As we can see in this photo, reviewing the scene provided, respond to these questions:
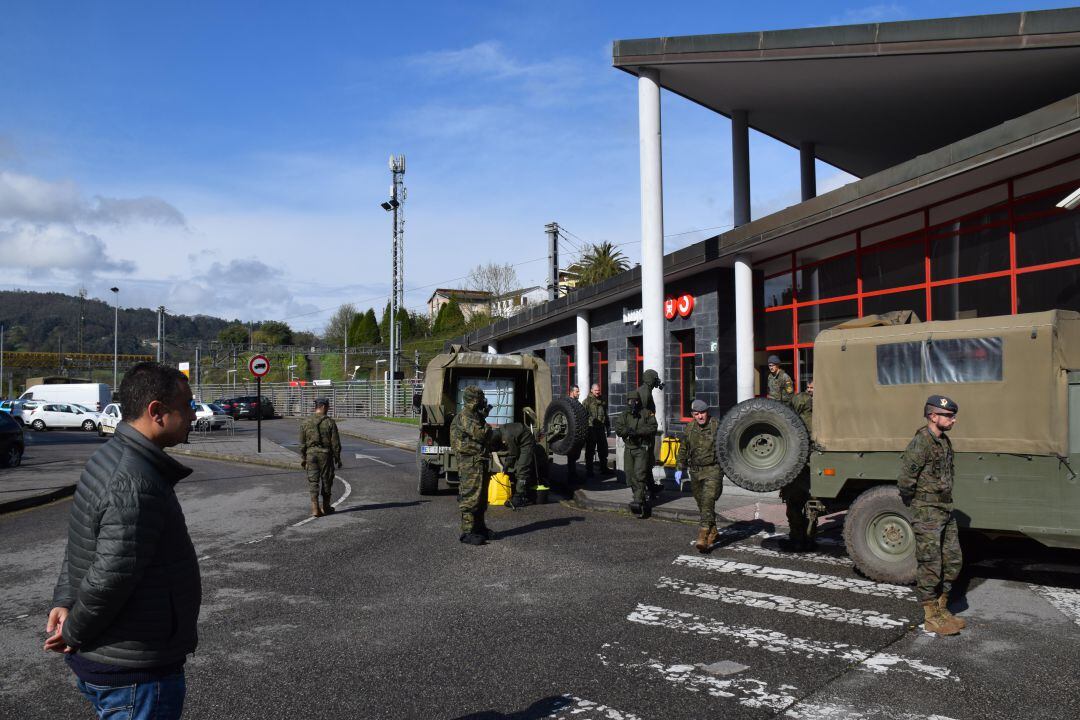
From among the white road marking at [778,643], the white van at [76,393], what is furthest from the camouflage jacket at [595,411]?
the white van at [76,393]

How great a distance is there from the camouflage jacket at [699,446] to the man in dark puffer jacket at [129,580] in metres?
7.11

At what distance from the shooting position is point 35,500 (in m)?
13.4

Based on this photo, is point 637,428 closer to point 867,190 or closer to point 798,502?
point 798,502

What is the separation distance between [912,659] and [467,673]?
2.97 m

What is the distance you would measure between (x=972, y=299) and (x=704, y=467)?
7.15m

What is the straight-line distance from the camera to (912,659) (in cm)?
523

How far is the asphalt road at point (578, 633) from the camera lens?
4.55 meters

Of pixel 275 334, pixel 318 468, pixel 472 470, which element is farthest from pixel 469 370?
pixel 275 334

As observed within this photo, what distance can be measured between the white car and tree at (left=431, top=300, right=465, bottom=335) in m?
39.3

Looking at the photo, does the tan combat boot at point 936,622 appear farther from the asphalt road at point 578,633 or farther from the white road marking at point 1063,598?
the white road marking at point 1063,598

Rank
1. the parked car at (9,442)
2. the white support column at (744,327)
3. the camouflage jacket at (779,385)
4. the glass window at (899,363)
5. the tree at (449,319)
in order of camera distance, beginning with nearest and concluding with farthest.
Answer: the glass window at (899,363), the camouflage jacket at (779,385), the white support column at (744,327), the parked car at (9,442), the tree at (449,319)

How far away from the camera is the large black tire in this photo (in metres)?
14.0

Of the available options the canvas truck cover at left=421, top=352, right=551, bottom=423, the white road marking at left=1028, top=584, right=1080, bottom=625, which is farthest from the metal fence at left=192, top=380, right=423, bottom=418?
the white road marking at left=1028, top=584, right=1080, bottom=625

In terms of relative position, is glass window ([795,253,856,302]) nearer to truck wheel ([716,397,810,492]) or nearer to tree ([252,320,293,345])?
truck wheel ([716,397,810,492])
